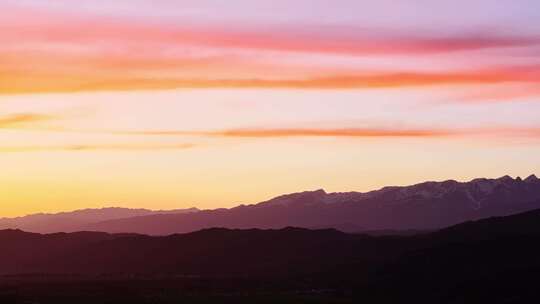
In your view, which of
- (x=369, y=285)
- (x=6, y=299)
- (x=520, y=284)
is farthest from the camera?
(x=369, y=285)

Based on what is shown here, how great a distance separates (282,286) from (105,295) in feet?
119

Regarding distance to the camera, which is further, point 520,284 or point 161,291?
point 161,291

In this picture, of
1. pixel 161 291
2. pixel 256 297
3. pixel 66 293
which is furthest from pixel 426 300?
pixel 66 293

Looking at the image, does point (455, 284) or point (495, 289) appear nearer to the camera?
point (495, 289)

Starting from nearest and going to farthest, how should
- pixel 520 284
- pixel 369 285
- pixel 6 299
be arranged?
1. pixel 520 284
2. pixel 6 299
3. pixel 369 285

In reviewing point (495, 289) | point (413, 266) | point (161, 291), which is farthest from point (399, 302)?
point (161, 291)

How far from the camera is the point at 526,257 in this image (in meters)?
190

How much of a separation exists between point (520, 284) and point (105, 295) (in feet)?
242

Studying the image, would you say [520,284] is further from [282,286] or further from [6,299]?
[6,299]

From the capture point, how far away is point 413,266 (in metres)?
198

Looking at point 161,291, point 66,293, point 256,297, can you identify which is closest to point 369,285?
point 256,297

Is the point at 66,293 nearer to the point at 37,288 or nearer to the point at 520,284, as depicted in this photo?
the point at 37,288

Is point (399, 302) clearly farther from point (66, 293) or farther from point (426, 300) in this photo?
point (66, 293)

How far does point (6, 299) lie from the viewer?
171 meters
